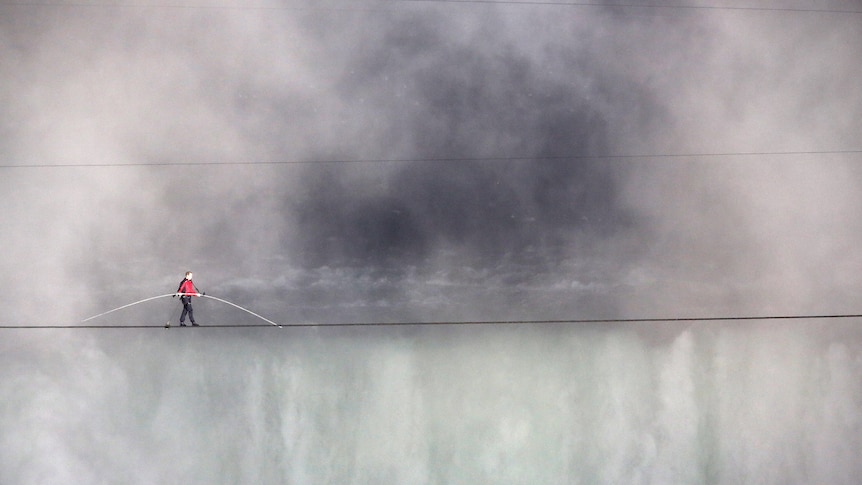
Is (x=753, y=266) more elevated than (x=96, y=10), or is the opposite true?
(x=96, y=10)

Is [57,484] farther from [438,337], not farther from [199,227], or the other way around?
[438,337]

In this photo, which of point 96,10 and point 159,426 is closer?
point 159,426

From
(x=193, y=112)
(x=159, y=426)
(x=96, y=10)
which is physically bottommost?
(x=159, y=426)

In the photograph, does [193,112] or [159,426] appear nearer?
[159,426]

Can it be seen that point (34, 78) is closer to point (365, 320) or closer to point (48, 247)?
point (48, 247)

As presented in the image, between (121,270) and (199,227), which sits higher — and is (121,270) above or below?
below

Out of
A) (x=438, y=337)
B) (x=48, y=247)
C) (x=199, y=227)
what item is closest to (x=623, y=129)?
(x=438, y=337)

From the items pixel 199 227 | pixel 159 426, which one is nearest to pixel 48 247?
pixel 199 227

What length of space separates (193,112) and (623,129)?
427 inches

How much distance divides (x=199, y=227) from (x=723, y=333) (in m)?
12.8

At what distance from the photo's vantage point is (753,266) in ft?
62.4

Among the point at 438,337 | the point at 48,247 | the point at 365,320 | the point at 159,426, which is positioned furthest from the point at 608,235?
the point at 48,247

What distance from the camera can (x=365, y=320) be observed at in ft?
A: 60.5

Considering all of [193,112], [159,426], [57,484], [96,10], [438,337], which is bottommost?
[57,484]
